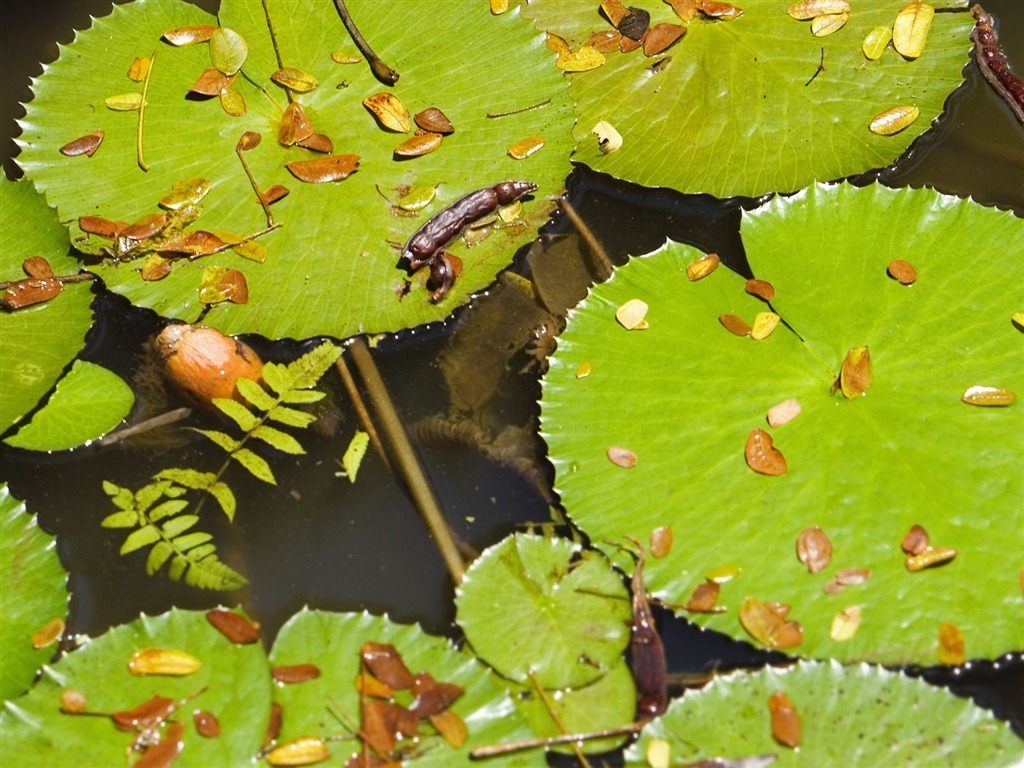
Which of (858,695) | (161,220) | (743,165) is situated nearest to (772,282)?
(743,165)

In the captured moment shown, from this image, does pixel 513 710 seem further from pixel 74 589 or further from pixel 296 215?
pixel 296 215

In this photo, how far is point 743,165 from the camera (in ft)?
8.89

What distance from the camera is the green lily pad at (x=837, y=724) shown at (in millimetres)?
1828

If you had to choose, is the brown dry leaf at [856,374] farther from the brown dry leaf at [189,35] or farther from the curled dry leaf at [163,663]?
the brown dry leaf at [189,35]

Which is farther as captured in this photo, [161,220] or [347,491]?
[161,220]

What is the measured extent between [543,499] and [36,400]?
1.33 metres

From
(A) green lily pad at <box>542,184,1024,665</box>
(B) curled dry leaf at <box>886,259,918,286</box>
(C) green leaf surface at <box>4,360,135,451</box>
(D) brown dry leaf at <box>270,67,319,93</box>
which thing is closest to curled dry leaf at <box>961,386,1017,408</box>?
(A) green lily pad at <box>542,184,1024,665</box>

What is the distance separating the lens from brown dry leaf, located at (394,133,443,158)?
271 centimetres

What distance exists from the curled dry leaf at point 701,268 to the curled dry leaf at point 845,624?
923mm

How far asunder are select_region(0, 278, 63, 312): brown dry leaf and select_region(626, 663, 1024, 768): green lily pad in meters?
1.96

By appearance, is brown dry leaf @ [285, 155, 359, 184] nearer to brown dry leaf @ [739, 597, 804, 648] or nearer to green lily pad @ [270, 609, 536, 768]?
green lily pad @ [270, 609, 536, 768]

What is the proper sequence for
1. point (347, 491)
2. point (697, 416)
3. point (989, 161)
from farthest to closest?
point (989, 161)
point (347, 491)
point (697, 416)

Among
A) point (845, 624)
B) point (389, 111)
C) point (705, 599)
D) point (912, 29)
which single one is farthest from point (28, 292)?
point (912, 29)

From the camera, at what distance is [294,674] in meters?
2.00
